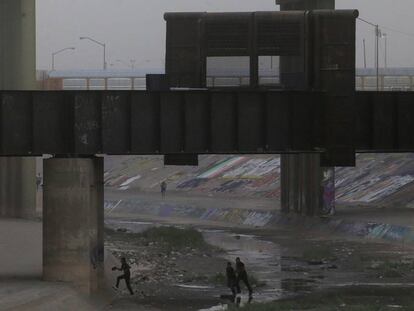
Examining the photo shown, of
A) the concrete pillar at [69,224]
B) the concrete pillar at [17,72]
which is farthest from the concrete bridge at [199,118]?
the concrete pillar at [17,72]

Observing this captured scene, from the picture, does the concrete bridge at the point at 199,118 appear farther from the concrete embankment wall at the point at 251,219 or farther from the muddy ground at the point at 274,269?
the concrete embankment wall at the point at 251,219

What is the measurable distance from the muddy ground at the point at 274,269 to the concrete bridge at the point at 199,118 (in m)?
3.26

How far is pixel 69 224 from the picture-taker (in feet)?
85.3

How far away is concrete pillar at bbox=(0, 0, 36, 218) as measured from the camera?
5425 centimetres

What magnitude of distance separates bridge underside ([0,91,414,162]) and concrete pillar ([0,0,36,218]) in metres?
28.7

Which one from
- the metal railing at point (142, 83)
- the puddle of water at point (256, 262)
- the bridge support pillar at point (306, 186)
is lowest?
the puddle of water at point (256, 262)

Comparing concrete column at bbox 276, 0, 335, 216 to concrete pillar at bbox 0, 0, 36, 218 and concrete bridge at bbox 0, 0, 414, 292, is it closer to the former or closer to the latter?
concrete pillar at bbox 0, 0, 36, 218

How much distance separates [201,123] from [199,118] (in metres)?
0.17

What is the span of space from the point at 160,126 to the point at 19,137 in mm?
4338

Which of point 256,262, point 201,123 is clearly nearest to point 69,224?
point 201,123

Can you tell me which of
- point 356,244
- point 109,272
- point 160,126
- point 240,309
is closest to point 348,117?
point 160,126

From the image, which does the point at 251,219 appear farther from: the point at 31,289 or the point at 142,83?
the point at 142,83

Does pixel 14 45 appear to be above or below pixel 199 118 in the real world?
above

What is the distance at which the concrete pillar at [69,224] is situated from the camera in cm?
2591
